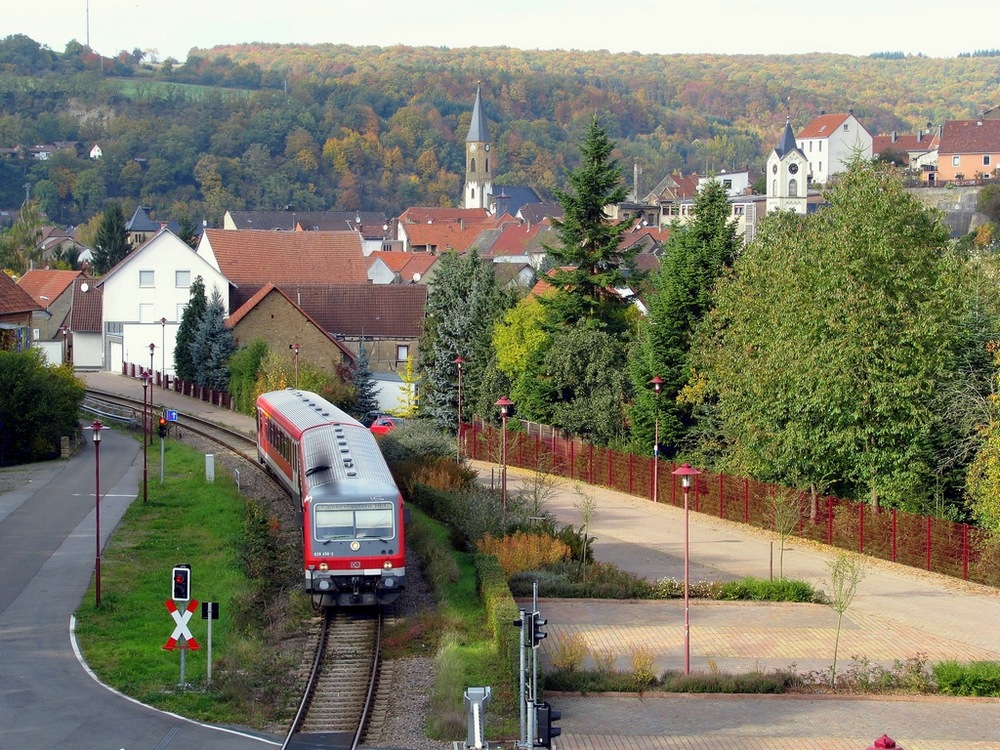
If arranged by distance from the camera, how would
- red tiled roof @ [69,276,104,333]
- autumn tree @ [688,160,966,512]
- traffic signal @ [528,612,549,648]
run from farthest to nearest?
red tiled roof @ [69,276,104,333] < autumn tree @ [688,160,966,512] < traffic signal @ [528,612,549,648]

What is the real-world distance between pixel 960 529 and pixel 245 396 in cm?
3397

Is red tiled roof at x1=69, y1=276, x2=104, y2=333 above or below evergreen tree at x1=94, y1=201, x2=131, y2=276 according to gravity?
below

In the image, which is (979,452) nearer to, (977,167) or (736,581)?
(736,581)

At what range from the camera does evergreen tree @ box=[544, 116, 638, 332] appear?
49219 mm

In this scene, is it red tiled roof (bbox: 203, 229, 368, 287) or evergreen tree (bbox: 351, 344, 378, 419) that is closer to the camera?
evergreen tree (bbox: 351, 344, 378, 419)

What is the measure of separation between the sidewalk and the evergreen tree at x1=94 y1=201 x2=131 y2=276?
81896 millimetres

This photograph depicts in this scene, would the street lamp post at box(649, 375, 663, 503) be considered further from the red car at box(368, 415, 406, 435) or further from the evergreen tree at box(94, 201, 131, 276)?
the evergreen tree at box(94, 201, 131, 276)

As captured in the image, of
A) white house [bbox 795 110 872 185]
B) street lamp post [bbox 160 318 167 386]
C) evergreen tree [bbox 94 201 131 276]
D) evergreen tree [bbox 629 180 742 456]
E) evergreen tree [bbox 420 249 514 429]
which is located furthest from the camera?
white house [bbox 795 110 872 185]

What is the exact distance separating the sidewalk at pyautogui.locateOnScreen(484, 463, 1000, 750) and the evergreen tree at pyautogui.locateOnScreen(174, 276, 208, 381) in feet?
99.0

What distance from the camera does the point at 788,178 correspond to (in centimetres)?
12094

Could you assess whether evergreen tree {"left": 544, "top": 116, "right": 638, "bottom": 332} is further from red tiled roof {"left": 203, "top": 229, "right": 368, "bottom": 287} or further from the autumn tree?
red tiled roof {"left": 203, "top": 229, "right": 368, "bottom": 287}

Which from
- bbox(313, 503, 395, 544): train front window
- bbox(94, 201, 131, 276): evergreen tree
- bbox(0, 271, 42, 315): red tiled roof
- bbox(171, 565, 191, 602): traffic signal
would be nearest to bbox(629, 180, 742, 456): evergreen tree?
bbox(313, 503, 395, 544): train front window

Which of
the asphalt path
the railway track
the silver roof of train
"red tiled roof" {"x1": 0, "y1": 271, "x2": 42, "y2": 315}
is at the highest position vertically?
"red tiled roof" {"x1": 0, "y1": 271, "x2": 42, "y2": 315}

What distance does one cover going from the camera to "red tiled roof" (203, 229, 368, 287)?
79750mm
